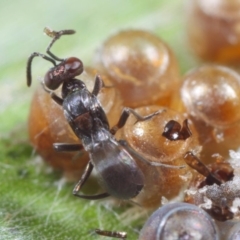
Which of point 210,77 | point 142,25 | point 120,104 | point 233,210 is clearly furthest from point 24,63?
point 233,210

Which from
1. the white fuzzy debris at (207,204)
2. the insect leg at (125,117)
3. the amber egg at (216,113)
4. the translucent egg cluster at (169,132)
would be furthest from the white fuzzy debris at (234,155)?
the insect leg at (125,117)

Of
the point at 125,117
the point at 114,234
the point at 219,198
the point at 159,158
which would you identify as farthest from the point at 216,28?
the point at 114,234

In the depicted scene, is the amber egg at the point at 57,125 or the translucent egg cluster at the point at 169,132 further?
the amber egg at the point at 57,125

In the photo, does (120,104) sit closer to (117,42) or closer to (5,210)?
(117,42)

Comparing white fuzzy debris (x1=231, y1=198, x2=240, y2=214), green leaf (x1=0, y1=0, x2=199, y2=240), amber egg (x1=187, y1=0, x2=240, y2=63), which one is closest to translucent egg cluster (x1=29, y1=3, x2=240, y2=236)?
white fuzzy debris (x1=231, y1=198, x2=240, y2=214)

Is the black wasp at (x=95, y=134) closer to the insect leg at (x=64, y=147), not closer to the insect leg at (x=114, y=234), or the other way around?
the insect leg at (x=64, y=147)

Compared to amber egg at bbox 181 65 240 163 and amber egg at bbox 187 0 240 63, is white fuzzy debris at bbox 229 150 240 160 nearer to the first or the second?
amber egg at bbox 181 65 240 163
